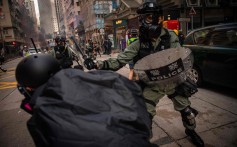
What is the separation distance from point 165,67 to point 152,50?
0.40 m

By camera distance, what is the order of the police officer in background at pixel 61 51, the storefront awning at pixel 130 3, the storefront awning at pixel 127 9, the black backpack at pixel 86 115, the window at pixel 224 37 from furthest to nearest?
1. the storefront awning at pixel 130 3
2. the storefront awning at pixel 127 9
3. the police officer in background at pixel 61 51
4. the window at pixel 224 37
5. the black backpack at pixel 86 115

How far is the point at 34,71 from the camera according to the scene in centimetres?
137

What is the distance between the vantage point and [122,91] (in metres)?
1.08

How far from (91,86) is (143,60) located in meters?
1.18

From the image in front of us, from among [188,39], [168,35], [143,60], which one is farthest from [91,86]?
[188,39]

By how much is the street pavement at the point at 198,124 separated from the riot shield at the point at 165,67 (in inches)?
41.6

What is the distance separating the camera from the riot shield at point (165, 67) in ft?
6.30

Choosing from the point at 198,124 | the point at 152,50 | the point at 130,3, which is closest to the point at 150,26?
the point at 152,50

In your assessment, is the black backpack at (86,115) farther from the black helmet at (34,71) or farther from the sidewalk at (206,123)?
the sidewalk at (206,123)

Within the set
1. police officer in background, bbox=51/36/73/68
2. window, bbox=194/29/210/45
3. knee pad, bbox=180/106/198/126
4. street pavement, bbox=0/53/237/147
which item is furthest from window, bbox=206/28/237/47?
police officer in background, bbox=51/36/73/68

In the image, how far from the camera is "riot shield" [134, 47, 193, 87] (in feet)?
6.30

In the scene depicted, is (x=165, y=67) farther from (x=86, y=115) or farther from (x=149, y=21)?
(x=86, y=115)

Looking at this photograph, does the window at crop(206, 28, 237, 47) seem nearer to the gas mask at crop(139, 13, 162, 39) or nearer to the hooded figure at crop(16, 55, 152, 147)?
the gas mask at crop(139, 13, 162, 39)

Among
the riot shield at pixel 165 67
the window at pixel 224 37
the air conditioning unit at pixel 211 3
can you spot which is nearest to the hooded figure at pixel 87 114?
the riot shield at pixel 165 67
